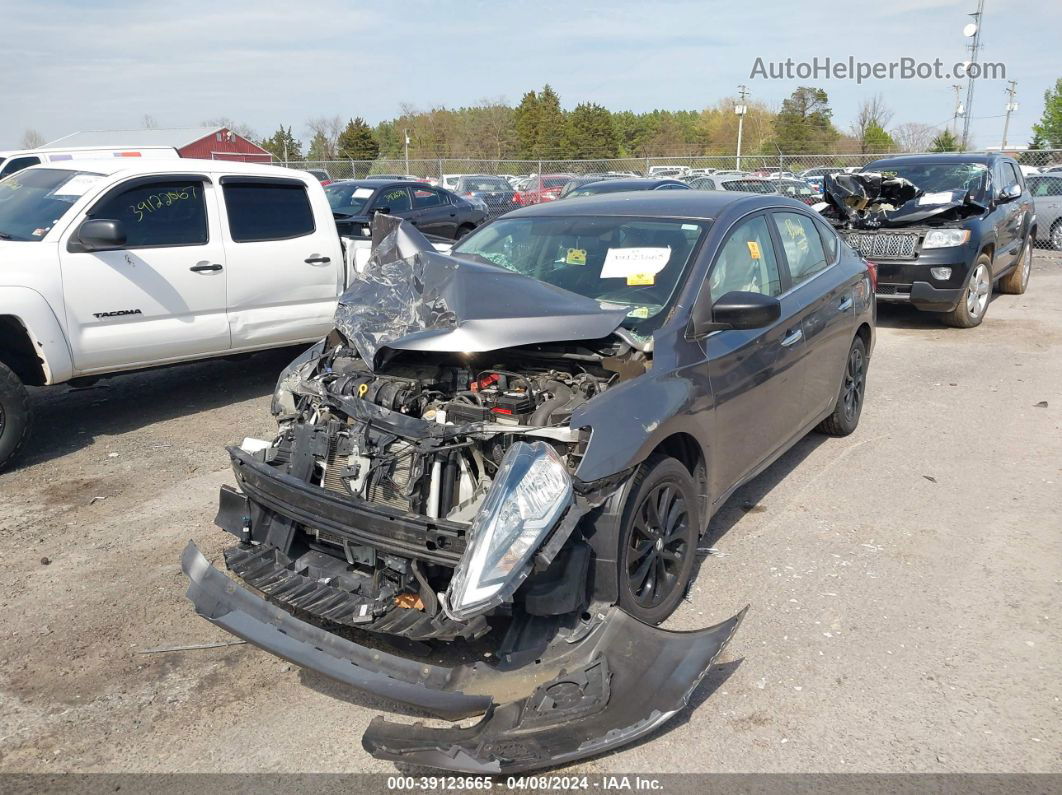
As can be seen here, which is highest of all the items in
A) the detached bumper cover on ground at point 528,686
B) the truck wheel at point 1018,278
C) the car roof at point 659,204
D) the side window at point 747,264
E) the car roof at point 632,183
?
the car roof at point 659,204

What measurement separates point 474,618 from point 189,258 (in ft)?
15.4

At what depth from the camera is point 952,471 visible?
5660 millimetres

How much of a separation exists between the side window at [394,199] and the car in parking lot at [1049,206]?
544 inches

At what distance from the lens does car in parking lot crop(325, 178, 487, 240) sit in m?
13.1

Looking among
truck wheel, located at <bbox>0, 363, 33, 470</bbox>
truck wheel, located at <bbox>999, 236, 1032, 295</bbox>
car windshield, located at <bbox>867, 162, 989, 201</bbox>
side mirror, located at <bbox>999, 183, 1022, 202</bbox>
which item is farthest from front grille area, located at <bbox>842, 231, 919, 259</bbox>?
truck wheel, located at <bbox>0, 363, 33, 470</bbox>

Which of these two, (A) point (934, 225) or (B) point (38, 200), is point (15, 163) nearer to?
(B) point (38, 200)

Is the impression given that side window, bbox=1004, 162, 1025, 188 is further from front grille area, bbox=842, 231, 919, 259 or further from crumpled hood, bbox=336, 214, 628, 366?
crumpled hood, bbox=336, 214, 628, 366

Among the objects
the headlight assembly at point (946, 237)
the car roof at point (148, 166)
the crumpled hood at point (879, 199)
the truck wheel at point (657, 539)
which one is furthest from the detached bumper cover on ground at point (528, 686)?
the crumpled hood at point (879, 199)

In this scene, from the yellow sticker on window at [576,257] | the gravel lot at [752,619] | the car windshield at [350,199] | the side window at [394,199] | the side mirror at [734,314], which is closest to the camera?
the gravel lot at [752,619]

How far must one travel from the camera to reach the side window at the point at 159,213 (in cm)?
623

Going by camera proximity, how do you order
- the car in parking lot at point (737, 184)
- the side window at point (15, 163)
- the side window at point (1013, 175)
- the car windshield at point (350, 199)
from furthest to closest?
the car in parking lot at point (737, 184) < the side window at point (15, 163) < the car windshield at point (350, 199) < the side window at point (1013, 175)

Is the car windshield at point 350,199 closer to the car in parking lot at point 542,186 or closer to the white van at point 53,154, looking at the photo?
the white van at point 53,154

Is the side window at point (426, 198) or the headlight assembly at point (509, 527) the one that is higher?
the side window at point (426, 198)

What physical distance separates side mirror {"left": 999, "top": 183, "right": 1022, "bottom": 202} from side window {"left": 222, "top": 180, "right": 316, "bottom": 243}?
8985 millimetres
